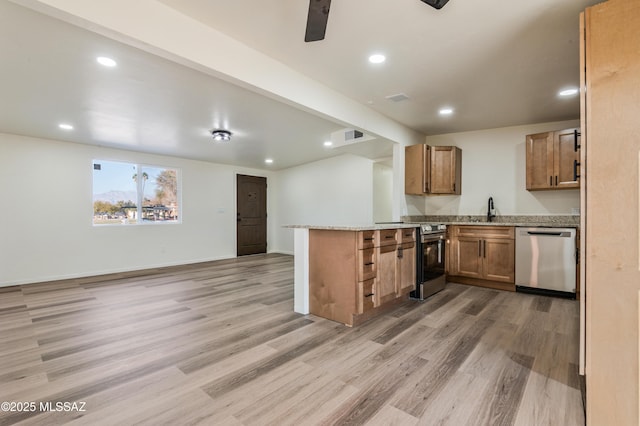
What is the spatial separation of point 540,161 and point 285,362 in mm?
4275

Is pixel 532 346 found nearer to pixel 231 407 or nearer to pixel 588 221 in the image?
pixel 588 221

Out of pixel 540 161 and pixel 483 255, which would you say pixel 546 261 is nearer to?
pixel 483 255

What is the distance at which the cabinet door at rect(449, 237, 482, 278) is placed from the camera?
4.28m

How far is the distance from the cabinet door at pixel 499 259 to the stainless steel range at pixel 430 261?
602mm

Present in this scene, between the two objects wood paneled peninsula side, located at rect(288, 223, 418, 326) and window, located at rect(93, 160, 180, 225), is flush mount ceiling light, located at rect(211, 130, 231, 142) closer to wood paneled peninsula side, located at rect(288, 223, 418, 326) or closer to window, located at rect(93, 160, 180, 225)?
wood paneled peninsula side, located at rect(288, 223, 418, 326)

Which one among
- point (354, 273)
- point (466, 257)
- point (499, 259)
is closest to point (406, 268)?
point (354, 273)

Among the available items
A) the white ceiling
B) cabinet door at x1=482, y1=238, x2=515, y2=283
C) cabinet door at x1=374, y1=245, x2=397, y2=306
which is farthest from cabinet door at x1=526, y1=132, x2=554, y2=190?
cabinet door at x1=374, y1=245, x2=397, y2=306

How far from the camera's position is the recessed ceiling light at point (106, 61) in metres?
2.49

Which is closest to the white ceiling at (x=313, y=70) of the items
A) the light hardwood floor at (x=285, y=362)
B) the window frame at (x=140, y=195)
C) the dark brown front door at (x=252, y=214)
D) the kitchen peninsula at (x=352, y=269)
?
the window frame at (x=140, y=195)

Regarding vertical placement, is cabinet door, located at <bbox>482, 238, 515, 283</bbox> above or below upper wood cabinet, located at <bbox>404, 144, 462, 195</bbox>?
below

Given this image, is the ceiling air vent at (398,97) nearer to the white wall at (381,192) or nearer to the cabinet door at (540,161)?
the cabinet door at (540,161)

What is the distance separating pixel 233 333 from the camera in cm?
269

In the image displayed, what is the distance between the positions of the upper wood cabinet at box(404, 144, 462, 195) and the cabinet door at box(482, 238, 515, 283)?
1.03m

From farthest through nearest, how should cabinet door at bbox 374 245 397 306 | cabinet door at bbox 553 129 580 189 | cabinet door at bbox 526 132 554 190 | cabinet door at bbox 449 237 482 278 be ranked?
cabinet door at bbox 449 237 482 278 < cabinet door at bbox 526 132 554 190 < cabinet door at bbox 553 129 580 189 < cabinet door at bbox 374 245 397 306
